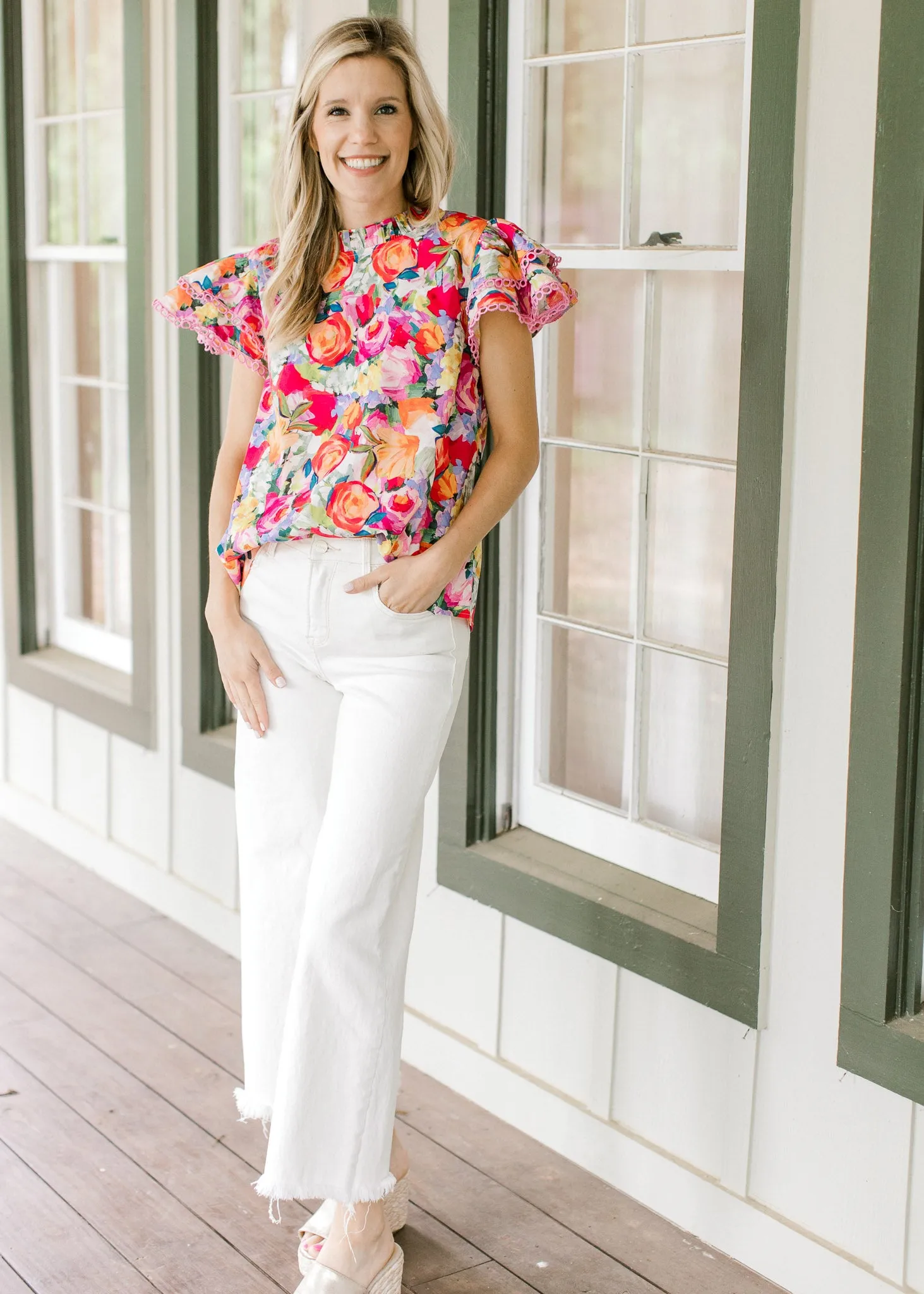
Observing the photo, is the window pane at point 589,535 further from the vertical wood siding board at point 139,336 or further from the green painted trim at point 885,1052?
the vertical wood siding board at point 139,336

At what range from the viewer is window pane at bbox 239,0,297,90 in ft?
11.7

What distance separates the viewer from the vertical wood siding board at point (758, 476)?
2.25 m

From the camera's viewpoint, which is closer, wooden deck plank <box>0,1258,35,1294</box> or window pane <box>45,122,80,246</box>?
wooden deck plank <box>0,1258,35,1294</box>

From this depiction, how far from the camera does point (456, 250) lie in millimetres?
2262

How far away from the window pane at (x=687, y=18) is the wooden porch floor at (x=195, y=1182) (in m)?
2.02

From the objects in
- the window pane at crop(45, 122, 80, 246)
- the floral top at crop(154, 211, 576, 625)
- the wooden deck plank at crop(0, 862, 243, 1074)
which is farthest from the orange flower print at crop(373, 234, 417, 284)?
the window pane at crop(45, 122, 80, 246)

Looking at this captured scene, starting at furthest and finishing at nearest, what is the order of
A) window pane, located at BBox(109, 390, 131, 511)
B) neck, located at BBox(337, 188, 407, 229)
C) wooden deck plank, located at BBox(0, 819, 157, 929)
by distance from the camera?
1. window pane, located at BBox(109, 390, 131, 511)
2. wooden deck plank, located at BBox(0, 819, 157, 929)
3. neck, located at BBox(337, 188, 407, 229)

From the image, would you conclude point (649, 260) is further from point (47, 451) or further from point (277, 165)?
point (47, 451)

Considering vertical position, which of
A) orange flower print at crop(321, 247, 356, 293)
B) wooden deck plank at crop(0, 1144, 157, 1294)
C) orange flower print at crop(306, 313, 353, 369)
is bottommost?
wooden deck plank at crop(0, 1144, 157, 1294)

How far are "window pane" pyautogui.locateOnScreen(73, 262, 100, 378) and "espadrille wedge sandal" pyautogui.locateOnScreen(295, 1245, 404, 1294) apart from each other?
9.30 feet

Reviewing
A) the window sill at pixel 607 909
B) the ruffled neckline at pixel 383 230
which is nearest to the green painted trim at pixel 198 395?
the window sill at pixel 607 909

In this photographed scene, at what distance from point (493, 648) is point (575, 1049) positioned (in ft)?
2.56

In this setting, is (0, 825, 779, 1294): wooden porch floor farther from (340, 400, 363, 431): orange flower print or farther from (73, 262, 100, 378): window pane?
(73, 262, 100, 378): window pane

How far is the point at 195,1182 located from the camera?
2756 mm
